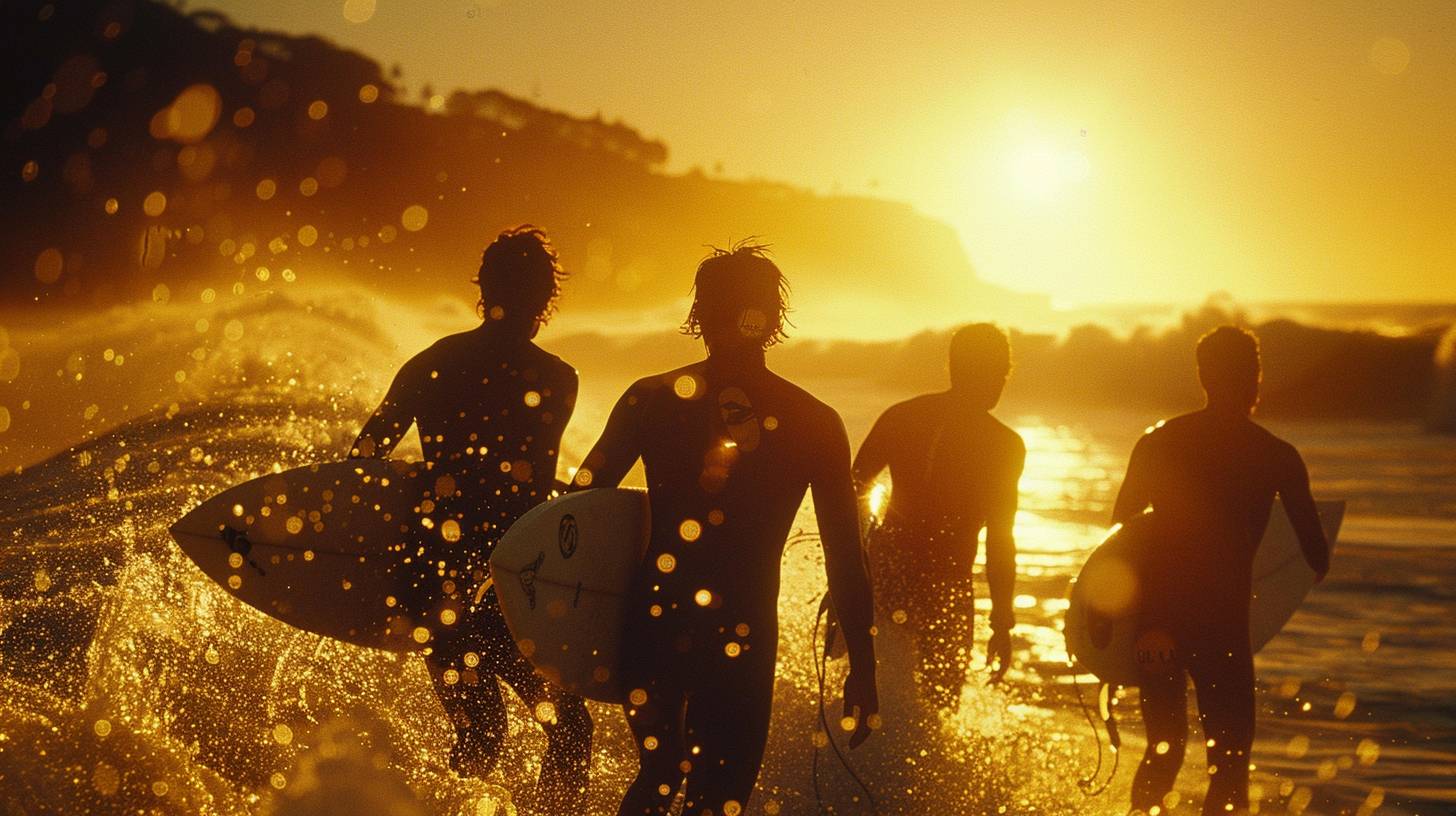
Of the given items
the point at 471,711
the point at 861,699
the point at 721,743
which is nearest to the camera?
the point at 721,743

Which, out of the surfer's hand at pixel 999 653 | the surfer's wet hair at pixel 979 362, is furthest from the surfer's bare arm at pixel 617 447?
the surfer's hand at pixel 999 653

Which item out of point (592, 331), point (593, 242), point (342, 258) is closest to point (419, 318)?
point (342, 258)

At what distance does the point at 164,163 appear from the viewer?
39.8 m

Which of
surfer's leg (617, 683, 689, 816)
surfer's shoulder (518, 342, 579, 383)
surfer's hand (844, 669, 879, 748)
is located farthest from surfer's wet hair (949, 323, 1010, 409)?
surfer's leg (617, 683, 689, 816)

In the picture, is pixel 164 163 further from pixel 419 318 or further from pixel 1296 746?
pixel 1296 746

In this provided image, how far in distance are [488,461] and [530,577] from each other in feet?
3.17

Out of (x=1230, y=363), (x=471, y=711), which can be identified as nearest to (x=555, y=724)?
(x=471, y=711)

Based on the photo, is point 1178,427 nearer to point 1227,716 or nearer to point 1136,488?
point 1136,488

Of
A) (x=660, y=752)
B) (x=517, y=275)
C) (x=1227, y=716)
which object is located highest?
(x=517, y=275)

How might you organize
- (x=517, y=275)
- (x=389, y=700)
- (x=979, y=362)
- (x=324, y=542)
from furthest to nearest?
(x=389, y=700)
(x=979, y=362)
(x=324, y=542)
(x=517, y=275)

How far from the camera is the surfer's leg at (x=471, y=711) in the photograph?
5000mm

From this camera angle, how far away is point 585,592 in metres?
3.80

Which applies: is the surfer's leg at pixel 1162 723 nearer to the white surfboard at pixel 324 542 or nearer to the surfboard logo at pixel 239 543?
the white surfboard at pixel 324 542

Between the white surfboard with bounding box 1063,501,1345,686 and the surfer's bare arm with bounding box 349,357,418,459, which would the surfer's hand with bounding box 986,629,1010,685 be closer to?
the white surfboard with bounding box 1063,501,1345,686
